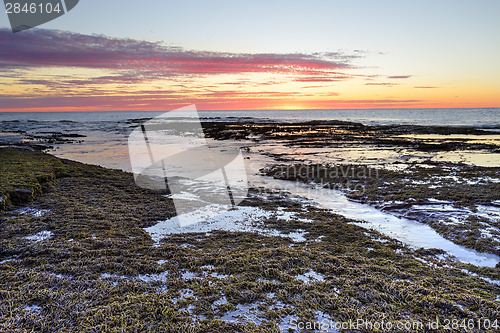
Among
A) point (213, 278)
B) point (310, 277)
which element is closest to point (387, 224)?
point (310, 277)

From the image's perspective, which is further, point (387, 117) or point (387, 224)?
point (387, 117)

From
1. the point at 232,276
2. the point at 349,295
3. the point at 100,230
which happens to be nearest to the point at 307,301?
the point at 349,295

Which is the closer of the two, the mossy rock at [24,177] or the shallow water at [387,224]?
the shallow water at [387,224]

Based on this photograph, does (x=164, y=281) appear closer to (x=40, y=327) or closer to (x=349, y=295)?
(x=40, y=327)

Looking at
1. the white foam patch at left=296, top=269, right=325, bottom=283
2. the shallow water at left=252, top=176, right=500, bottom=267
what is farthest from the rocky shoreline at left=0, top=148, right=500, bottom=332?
the shallow water at left=252, top=176, right=500, bottom=267

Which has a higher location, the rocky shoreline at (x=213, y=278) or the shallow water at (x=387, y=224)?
the rocky shoreline at (x=213, y=278)

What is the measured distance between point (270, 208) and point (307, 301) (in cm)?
Result: 546

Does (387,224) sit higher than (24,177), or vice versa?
(24,177)

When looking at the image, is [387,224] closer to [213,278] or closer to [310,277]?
[310,277]

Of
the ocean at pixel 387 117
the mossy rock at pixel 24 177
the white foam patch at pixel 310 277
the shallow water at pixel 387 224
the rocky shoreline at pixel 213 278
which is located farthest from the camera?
the ocean at pixel 387 117

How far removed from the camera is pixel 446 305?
13.4 feet

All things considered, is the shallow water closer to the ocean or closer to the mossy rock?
the mossy rock

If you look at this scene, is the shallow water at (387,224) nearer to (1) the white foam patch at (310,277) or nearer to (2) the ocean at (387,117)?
(1) the white foam patch at (310,277)

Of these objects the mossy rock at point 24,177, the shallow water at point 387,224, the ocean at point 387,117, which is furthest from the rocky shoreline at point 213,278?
the ocean at point 387,117
